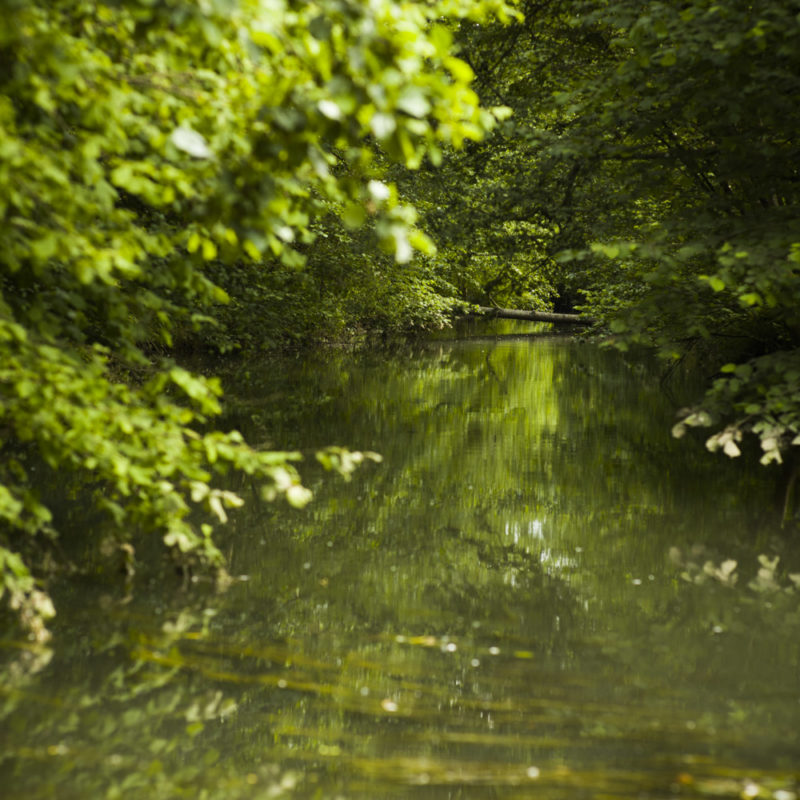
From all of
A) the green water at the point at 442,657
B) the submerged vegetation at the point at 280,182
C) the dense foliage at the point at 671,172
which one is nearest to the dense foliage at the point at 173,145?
the submerged vegetation at the point at 280,182

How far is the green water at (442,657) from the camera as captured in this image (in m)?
3.69

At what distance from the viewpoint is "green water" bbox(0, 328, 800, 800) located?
3689 mm

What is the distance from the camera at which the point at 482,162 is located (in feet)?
39.2

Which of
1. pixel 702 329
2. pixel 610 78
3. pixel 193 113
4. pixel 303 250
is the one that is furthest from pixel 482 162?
pixel 193 113

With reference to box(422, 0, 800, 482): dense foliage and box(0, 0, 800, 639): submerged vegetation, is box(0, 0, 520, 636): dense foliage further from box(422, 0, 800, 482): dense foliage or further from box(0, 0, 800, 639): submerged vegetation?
box(422, 0, 800, 482): dense foliage

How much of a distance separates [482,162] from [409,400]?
16.6 feet

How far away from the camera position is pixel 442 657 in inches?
191

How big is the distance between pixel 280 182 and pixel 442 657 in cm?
258

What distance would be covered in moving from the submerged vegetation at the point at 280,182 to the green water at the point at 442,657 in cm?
52

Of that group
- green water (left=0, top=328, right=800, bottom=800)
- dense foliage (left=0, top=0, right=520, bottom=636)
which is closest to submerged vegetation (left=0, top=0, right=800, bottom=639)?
dense foliage (left=0, top=0, right=520, bottom=636)

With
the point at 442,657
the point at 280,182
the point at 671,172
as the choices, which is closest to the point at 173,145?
the point at 280,182

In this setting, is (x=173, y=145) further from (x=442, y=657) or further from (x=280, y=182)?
(x=442, y=657)

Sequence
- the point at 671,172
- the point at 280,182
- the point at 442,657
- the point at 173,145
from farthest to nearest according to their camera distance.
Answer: the point at 671,172 → the point at 442,657 → the point at 280,182 → the point at 173,145

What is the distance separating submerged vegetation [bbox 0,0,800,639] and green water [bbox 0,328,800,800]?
1.71 ft
